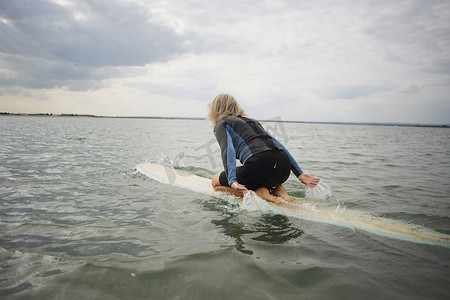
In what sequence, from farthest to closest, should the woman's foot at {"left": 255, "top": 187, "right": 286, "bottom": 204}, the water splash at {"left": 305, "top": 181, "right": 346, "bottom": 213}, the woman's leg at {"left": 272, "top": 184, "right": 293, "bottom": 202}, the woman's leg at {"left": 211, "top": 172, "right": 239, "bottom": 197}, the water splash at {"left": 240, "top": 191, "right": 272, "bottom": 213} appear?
the woman's leg at {"left": 211, "top": 172, "right": 239, "bottom": 197}, the water splash at {"left": 305, "top": 181, "right": 346, "bottom": 213}, the woman's leg at {"left": 272, "top": 184, "right": 293, "bottom": 202}, the woman's foot at {"left": 255, "top": 187, "right": 286, "bottom": 204}, the water splash at {"left": 240, "top": 191, "right": 272, "bottom": 213}

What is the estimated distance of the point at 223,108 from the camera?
3791mm

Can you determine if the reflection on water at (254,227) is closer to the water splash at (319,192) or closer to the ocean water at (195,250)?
the ocean water at (195,250)

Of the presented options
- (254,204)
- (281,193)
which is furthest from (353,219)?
(254,204)

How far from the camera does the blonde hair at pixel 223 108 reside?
376cm

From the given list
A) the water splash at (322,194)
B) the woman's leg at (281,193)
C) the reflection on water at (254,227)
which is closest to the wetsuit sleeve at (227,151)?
the reflection on water at (254,227)

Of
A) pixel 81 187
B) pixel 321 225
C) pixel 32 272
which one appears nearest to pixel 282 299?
pixel 321 225

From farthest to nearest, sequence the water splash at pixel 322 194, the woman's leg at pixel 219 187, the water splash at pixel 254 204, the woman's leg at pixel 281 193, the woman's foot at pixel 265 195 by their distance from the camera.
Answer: the woman's leg at pixel 219 187, the water splash at pixel 322 194, the woman's leg at pixel 281 193, the woman's foot at pixel 265 195, the water splash at pixel 254 204

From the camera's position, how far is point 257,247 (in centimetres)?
241

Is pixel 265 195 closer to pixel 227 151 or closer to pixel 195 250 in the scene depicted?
pixel 227 151

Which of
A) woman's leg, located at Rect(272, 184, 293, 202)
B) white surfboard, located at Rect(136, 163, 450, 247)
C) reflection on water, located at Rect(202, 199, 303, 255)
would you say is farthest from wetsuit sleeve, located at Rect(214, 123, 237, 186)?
woman's leg, located at Rect(272, 184, 293, 202)

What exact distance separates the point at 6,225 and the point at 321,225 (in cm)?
379

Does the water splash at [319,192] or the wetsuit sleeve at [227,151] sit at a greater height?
the wetsuit sleeve at [227,151]

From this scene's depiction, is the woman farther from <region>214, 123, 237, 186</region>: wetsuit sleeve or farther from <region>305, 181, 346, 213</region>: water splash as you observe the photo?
<region>305, 181, 346, 213</region>: water splash

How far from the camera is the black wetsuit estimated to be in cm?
328
